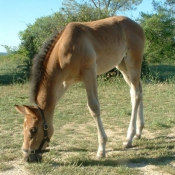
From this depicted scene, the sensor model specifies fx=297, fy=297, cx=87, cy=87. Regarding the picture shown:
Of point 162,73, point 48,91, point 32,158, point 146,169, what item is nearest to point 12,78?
point 162,73

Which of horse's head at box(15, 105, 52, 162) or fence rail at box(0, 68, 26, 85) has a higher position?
fence rail at box(0, 68, 26, 85)

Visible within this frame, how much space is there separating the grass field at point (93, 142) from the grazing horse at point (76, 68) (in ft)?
0.93

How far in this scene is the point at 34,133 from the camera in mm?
4180

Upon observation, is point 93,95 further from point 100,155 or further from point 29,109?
point 29,109

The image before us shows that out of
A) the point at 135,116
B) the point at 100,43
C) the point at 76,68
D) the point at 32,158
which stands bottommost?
the point at 32,158

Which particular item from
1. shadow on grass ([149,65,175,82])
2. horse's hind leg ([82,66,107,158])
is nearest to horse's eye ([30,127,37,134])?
horse's hind leg ([82,66,107,158])

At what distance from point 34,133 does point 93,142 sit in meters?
1.72

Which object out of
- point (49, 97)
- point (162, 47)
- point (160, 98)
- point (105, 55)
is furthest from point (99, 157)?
point (162, 47)

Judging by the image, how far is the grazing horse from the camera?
4250 mm

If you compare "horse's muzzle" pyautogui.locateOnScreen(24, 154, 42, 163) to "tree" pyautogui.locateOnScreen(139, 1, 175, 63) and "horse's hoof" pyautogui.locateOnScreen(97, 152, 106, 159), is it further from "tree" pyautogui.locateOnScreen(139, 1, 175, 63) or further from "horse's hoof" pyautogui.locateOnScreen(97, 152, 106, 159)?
"tree" pyautogui.locateOnScreen(139, 1, 175, 63)

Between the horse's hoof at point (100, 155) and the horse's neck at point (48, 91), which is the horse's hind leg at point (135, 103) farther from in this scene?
the horse's neck at point (48, 91)

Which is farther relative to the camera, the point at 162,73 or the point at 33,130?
the point at 162,73

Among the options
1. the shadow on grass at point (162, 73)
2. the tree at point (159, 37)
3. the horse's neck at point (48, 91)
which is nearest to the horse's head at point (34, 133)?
the horse's neck at point (48, 91)

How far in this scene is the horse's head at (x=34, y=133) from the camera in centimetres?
416
